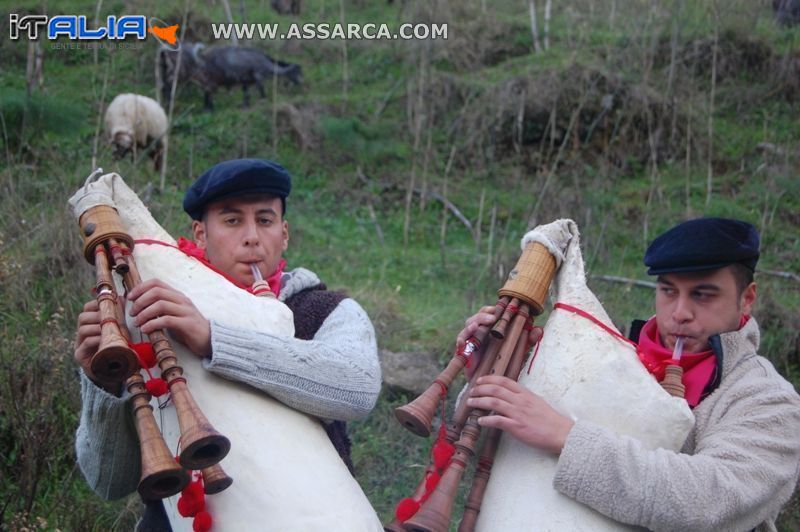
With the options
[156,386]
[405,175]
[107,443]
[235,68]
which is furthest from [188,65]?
[156,386]

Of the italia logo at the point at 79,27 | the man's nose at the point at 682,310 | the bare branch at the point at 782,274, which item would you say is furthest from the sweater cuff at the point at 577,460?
the italia logo at the point at 79,27

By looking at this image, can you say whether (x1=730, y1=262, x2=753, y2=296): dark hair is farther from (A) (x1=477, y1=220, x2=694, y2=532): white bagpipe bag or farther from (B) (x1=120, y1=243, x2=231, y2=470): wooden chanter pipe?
(B) (x1=120, y1=243, x2=231, y2=470): wooden chanter pipe

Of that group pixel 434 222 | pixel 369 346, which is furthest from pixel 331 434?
pixel 434 222

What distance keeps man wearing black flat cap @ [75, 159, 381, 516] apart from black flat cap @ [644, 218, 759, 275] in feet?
2.47

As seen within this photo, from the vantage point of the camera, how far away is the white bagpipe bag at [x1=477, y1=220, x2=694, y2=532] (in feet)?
6.63

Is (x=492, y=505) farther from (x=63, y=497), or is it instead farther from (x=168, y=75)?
(x=168, y=75)

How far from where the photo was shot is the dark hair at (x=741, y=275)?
226 cm

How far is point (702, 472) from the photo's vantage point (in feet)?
6.40

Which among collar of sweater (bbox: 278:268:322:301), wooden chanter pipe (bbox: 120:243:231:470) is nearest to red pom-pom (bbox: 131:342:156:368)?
wooden chanter pipe (bbox: 120:243:231:470)

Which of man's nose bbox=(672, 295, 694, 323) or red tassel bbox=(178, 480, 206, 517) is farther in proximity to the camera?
man's nose bbox=(672, 295, 694, 323)

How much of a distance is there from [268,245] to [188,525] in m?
0.78

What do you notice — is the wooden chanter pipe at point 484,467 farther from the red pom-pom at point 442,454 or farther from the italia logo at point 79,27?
the italia logo at point 79,27

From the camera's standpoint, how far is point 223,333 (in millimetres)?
2074

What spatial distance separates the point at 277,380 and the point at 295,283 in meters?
0.49
